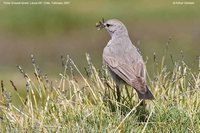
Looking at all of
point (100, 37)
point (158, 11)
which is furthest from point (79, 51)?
point (158, 11)

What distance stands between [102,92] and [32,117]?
1051mm

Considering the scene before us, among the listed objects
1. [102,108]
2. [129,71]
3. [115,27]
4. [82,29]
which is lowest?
[82,29]

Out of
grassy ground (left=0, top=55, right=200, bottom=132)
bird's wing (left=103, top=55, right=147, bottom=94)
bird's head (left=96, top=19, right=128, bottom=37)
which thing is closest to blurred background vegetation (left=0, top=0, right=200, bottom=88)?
bird's head (left=96, top=19, right=128, bottom=37)

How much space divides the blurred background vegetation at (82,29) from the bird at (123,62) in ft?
29.1

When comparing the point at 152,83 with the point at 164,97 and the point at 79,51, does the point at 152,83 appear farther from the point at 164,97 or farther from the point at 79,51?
the point at 79,51

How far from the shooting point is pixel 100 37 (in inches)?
797

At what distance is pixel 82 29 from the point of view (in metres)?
20.8

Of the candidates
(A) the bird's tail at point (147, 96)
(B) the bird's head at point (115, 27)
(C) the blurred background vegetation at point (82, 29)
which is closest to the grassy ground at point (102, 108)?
(A) the bird's tail at point (147, 96)

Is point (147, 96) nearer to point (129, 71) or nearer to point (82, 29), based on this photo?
point (129, 71)

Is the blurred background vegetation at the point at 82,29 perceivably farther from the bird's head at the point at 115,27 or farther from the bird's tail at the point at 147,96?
the bird's tail at the point at 147,96

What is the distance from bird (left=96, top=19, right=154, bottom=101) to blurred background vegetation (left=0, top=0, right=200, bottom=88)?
29.1 feet

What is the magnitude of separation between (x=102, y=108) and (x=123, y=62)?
Result: 80cm

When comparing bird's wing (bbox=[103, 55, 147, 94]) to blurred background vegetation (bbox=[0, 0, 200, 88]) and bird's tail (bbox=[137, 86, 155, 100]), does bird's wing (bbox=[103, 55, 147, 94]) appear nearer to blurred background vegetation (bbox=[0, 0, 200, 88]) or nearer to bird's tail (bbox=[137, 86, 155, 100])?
bird's tail (bbox=[137, 86, 155, 100])

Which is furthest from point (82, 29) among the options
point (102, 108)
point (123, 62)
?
point (102, 108)
